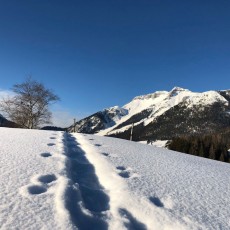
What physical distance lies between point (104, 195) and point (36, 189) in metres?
1.49

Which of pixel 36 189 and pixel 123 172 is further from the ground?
pixel 123 172

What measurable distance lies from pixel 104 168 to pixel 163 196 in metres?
2.57

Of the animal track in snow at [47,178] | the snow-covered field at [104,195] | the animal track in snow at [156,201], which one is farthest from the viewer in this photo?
the animal track in snow at [47,178]

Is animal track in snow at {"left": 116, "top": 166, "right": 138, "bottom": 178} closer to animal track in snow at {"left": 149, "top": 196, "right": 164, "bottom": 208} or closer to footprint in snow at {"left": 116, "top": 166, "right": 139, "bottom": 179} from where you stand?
footprint in snow at {"left": 116, "top": 166, "right": 139, "bottom": 179}

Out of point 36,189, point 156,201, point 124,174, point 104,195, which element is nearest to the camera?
point 36,189

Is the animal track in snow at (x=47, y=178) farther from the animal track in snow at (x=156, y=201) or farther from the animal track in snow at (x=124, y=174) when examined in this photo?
the animal track in snow at (x=156, y=201)

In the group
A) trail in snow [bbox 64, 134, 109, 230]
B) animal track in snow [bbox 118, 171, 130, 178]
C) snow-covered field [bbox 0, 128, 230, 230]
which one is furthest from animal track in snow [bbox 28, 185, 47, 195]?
animal track in snow [bbox 118, 171, 130, 178]

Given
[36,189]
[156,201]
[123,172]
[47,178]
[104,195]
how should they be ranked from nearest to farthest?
[36,189], [156,201], [104,195], [47,178], [123,172]

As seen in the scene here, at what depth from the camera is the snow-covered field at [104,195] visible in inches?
210

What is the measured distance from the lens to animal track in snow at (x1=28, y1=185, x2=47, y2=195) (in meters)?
6.29

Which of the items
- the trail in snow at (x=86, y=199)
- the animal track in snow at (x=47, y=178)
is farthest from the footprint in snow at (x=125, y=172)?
the animal track in snow at (x=47, y=178)

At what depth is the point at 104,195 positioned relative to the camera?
6.84 m

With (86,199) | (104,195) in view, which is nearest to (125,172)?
(104,195)

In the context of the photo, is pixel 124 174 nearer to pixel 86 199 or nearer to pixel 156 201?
pixel 156 201
